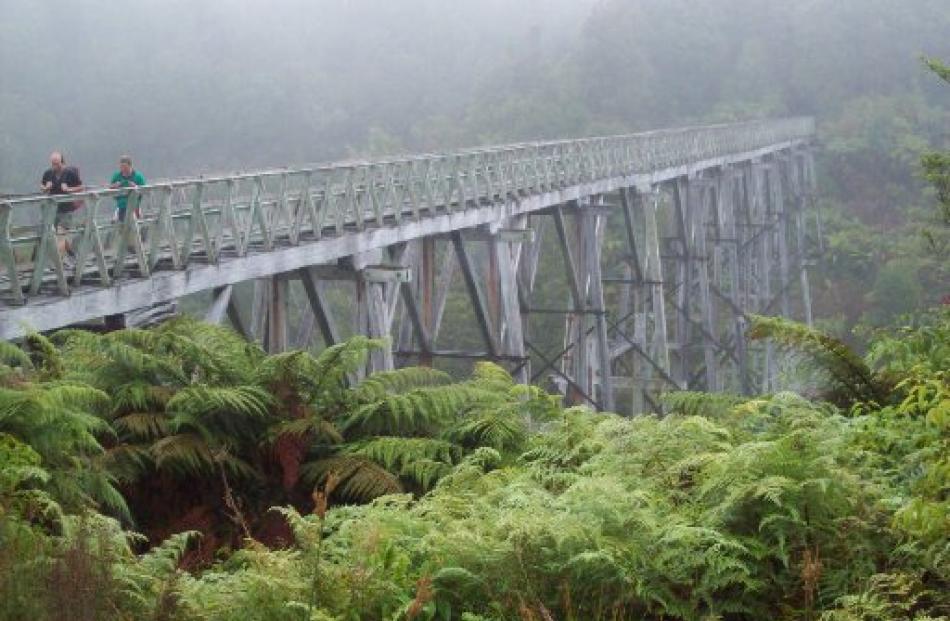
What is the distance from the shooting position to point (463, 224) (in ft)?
51.2

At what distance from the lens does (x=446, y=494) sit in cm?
512

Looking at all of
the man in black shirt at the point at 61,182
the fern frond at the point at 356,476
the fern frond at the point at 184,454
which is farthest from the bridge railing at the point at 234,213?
the fern frond at the point at 356,476

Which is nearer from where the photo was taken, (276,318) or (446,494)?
(446,494)

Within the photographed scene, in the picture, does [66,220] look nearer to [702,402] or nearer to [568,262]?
[702,402]

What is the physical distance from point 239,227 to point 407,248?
142 inches

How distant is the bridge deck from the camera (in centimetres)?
902

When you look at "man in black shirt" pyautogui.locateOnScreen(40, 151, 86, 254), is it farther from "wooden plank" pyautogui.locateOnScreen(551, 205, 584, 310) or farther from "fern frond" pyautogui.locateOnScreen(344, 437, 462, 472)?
"wooden plank" pyautogui.locateOnScreen(551, 205, 584, 310)

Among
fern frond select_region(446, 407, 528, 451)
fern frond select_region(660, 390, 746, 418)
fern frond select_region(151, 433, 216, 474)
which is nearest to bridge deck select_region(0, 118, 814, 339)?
fern frond select_region(151, 433, 216, 474)

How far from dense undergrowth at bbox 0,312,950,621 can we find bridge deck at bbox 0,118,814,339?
4.13 feet

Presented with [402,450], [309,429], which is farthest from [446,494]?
[309,429]

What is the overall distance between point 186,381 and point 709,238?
Result: 1014 inches

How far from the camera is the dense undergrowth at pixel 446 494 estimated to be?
13.6ft

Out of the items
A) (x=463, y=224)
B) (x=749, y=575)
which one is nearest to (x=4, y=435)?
(x=749, y=575)

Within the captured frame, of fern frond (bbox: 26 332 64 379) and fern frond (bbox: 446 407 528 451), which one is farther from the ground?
fern frond (bbox: 26 332 64 379)
